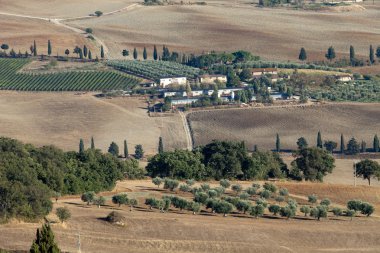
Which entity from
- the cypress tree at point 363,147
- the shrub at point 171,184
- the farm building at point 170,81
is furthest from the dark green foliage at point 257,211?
the farm building at point 170,81

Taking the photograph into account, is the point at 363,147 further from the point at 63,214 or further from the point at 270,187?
the point at 63,214

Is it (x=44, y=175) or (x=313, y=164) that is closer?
(x=44, y=175)

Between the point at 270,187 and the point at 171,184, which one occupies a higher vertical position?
the point at 171,184

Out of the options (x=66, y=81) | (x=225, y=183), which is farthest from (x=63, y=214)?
(x=66, y=81)

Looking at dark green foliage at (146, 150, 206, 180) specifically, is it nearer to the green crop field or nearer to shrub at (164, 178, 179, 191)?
shrub at (164, 178, 179, 191)

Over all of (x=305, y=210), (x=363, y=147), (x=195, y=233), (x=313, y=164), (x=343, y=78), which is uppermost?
(x=195, y=233)

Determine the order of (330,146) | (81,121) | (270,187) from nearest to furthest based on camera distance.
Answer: (270,187)
(330,146)
(81,121)
